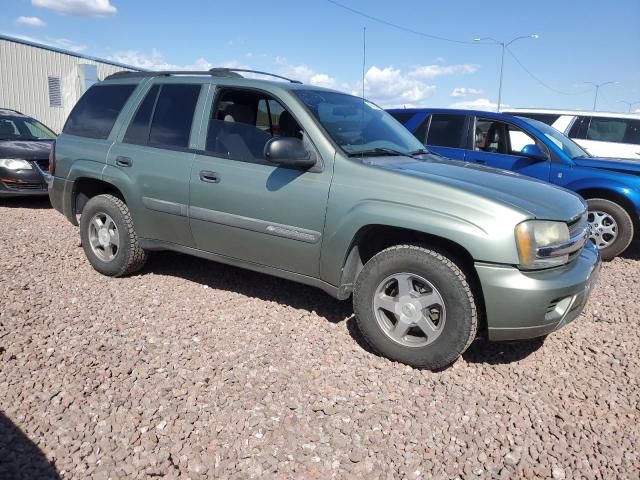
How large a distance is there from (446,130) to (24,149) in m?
6.48

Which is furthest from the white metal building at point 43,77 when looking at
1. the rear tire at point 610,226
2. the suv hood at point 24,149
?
the rear tire at point 610,226

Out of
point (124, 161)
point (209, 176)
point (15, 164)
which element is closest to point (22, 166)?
point (15, 164)

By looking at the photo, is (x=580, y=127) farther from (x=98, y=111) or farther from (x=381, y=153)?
(x=98, y=111)

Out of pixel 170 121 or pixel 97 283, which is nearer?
pixel 170 121

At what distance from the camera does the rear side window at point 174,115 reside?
4133 millimetres

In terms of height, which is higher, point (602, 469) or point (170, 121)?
point (170, 121)

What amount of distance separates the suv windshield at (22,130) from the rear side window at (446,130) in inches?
267

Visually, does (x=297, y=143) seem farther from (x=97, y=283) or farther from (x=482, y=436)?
(x=97, y=283)

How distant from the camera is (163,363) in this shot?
126 inches

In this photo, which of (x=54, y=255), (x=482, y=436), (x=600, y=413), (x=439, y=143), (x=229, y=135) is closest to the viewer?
(x=482, y=436)

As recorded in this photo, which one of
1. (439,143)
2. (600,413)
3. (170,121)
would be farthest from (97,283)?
(439,143)

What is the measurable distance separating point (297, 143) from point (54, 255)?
11.0 ft

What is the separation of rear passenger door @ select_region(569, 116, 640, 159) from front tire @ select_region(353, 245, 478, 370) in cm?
780

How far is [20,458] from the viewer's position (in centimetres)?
233
